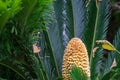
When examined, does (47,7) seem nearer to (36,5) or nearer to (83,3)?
(36,5)

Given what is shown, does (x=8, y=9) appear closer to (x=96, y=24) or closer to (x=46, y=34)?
(x=46, y=34)

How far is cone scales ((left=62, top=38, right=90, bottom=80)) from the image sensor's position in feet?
9.98

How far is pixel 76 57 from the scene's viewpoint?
3.06 meters

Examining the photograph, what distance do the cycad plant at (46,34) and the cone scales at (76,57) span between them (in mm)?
210

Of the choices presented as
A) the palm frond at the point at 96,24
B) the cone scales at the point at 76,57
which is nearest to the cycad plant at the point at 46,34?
the palm frond at the point at 96,24

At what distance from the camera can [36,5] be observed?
10.00 ft

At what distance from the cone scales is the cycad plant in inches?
8.3

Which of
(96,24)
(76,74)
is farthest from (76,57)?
(96,24)

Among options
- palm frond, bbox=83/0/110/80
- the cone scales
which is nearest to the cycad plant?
palm frond, bbox=83/0/110/80

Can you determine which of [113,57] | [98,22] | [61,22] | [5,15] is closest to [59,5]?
[61,22]

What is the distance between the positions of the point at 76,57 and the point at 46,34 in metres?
0.81

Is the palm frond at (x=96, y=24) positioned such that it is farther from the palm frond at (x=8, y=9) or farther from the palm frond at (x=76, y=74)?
the palm frond at (x=76, y=74)

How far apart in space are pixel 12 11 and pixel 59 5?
1254 mm

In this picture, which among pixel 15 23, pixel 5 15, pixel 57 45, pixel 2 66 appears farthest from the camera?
pixel 57 45
